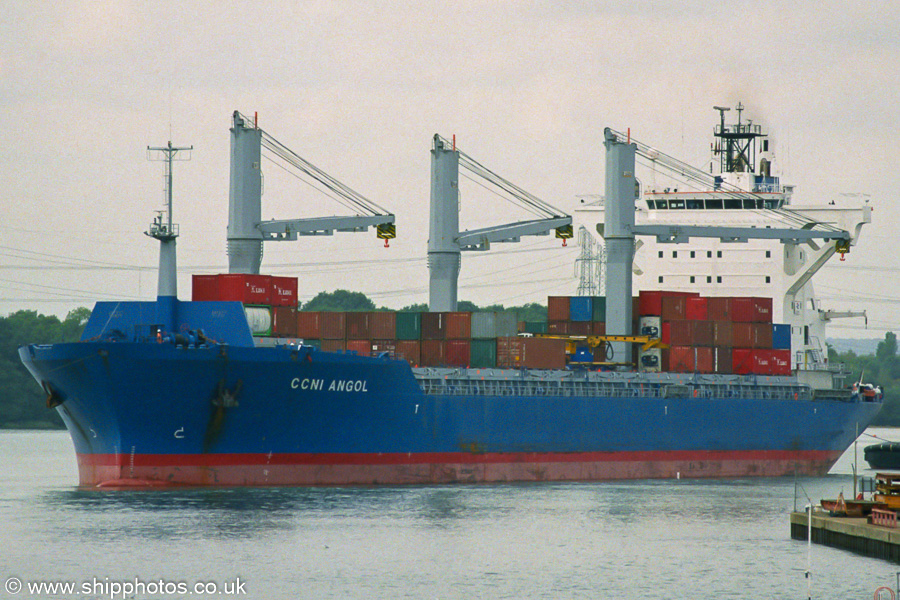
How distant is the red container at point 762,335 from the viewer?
49.8 meters

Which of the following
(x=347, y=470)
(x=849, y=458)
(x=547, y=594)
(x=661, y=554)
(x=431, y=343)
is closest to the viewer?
(x=547, y=594)

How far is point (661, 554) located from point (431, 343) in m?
16.2

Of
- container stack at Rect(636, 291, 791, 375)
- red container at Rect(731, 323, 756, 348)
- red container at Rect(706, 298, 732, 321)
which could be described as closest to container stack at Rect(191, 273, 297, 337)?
container stack at Rect(636, 291, 791, 375)

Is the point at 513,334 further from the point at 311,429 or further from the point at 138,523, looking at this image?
the point at 138,523

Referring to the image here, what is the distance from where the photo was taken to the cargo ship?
121 feet

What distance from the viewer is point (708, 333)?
48750 mm

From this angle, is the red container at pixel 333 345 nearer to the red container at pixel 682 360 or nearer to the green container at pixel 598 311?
the green container at pixel 598 311

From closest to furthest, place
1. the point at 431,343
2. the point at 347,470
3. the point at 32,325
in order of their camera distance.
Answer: the point at 347,470, the point at 431,343, the point at 32,325

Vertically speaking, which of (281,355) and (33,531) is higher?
(281,355)

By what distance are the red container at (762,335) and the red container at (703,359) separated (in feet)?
7.17

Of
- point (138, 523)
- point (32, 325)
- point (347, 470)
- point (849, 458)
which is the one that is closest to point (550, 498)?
point (347, 470)

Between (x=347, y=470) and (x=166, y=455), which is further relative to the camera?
(x=347, y=470)

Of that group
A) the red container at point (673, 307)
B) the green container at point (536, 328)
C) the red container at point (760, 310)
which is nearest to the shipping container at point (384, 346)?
the green container at point (536, 328)

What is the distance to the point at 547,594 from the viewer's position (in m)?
25.8
